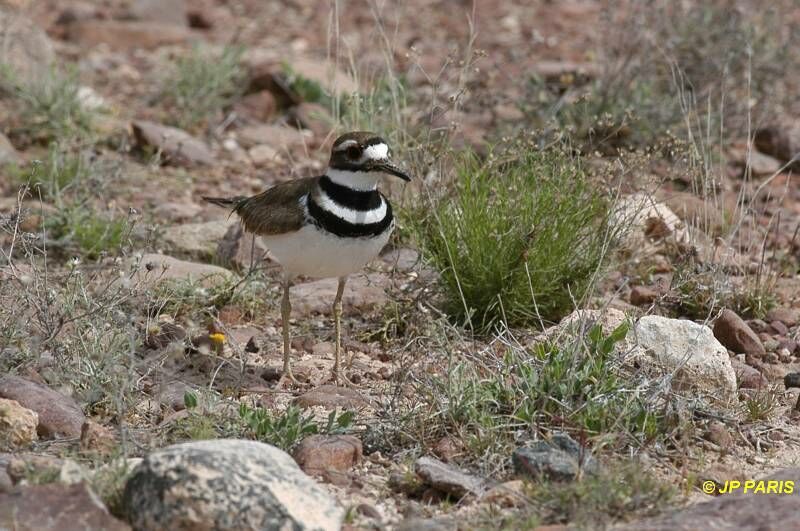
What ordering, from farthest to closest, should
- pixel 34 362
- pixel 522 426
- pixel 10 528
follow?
pixel 34 362 < pixel 522 426 < pixel 10 528

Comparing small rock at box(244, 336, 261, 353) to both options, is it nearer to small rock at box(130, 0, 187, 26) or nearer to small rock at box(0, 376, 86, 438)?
small rock at box(0, 376, 86, 438)

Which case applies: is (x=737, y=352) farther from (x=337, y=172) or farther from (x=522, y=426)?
(x=337, y=172)

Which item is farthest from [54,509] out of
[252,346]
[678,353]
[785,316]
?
[785,316]

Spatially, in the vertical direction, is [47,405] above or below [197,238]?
above

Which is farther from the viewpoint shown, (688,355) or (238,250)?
(238,250)

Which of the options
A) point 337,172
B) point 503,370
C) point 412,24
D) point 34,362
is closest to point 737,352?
point 503,370

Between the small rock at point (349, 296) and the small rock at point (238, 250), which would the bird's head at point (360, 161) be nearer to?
the small rock at point (349, 296)

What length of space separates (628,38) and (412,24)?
3260 mm

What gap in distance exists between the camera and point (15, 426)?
423cm

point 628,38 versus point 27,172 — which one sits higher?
point 628,38

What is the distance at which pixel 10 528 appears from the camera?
11.2 ft

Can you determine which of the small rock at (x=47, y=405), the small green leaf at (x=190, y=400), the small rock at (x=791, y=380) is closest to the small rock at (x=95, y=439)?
the small rock at (x=47, y=405)

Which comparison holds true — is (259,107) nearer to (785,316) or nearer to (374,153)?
(374,153)

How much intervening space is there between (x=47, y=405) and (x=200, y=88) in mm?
4601
